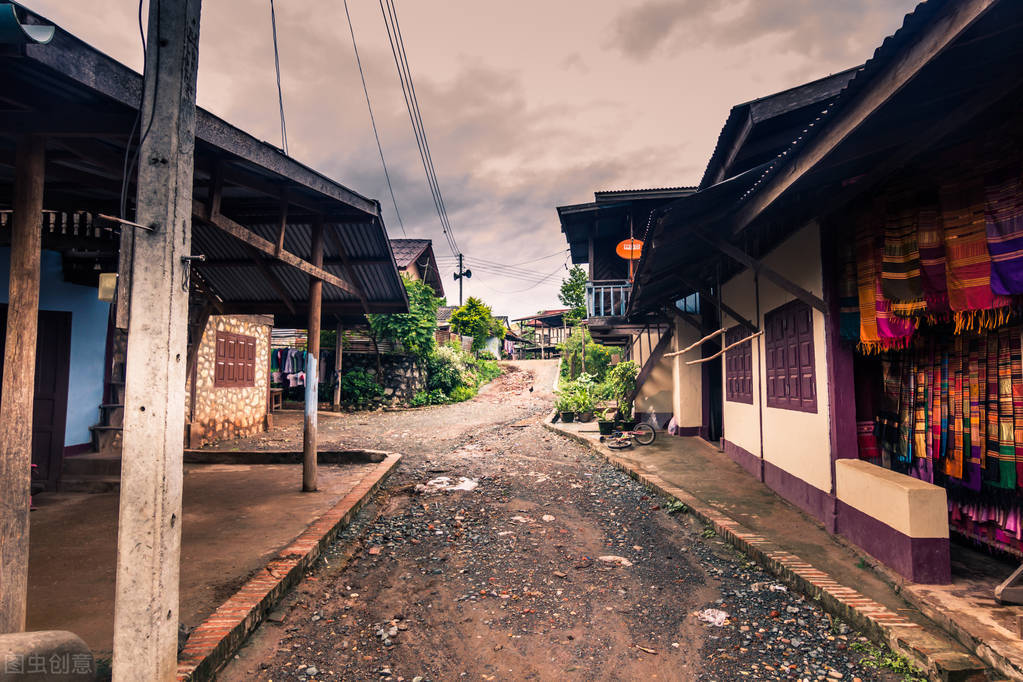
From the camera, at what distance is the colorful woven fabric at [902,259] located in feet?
12.4

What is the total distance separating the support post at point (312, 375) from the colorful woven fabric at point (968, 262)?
238 inches

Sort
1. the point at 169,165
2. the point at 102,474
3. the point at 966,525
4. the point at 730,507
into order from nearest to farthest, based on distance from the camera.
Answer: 1. the point at 169,165
2. the point at 966,525
3. the point at 730,507
4. the point at 102,474

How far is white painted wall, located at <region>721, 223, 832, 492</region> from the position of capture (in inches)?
200

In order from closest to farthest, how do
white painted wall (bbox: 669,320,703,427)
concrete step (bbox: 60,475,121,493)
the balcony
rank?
1. concrete step (bbox: 60,475,121,493)
2. white painted wall (bbox: 669,320,703,427)
3. the balcony

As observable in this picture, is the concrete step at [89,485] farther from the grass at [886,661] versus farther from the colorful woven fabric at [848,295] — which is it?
the colorful woven fabric at [848,295]

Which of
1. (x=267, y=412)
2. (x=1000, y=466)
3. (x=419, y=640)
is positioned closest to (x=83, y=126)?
(x=419, y=640)

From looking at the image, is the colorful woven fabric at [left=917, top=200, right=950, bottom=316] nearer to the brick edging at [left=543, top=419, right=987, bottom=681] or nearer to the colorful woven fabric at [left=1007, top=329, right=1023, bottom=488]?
the colorful woven fabric at [left=1007, top=329, right=1023, bottom=488]

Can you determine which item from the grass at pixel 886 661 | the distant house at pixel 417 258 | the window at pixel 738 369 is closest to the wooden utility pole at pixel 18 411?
the grass at pixel 886 661

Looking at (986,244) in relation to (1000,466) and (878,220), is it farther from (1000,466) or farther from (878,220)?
(1000,466)

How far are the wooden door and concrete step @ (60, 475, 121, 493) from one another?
0.44 feet

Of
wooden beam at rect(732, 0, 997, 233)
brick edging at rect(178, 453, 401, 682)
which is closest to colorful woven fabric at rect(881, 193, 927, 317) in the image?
wooden beam at rect(732, 0, 997, 233)

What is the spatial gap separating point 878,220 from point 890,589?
2763 millimetres

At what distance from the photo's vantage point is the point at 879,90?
2705 mm

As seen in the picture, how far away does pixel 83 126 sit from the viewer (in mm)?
3104
